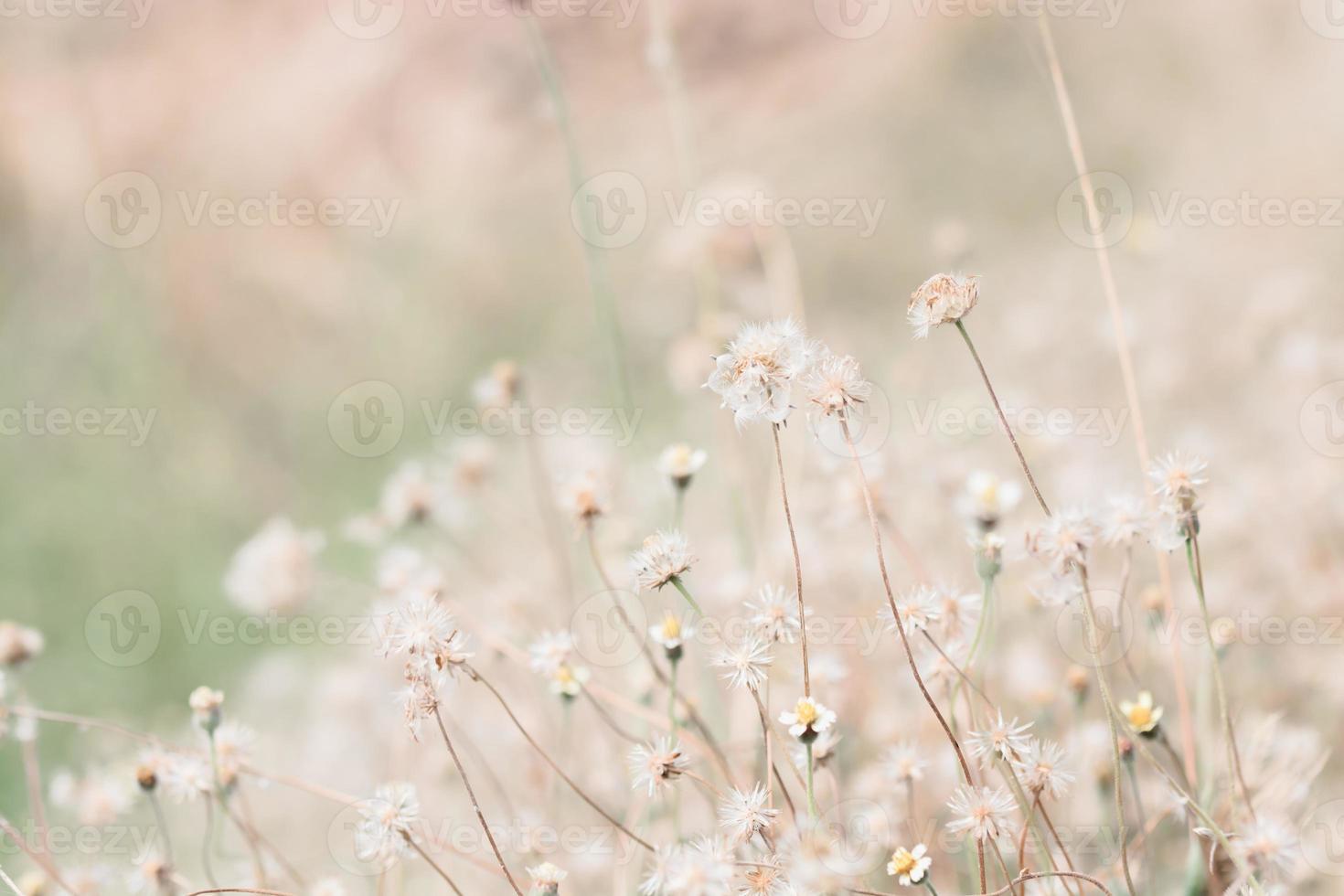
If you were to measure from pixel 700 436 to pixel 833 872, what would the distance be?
1.27 metres

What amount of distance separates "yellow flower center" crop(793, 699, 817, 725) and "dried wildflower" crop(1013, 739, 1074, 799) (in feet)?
0.32

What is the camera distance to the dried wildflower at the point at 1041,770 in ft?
1.61

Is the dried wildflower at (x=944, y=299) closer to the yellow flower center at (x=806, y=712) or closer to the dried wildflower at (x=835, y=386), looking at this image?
the dried wildflower at (x=835, y=386)

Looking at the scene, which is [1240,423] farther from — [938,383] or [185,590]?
[185,590]

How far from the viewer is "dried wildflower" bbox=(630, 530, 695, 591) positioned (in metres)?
0.52

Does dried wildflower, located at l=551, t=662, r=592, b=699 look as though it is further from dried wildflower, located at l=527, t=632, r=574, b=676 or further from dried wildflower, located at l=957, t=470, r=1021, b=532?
dried wildflower, located at l=957, t=470, r=1021, b=532

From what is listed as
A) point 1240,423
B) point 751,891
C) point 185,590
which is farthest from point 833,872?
point 185,590

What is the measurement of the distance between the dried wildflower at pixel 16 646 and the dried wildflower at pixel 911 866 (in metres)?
0.63
